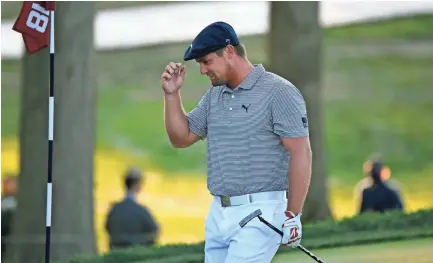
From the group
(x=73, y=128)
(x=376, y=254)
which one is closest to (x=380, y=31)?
(x=73, y=128)

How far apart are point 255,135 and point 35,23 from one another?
244 cm

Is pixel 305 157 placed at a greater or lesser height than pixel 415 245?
greater

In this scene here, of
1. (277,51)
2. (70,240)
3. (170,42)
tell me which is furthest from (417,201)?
(70,240)

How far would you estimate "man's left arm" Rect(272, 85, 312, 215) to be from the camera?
6648 mm

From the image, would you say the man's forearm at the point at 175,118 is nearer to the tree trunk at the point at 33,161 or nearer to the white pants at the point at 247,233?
the white pants at the point at 247,233

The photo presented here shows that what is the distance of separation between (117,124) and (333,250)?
69.5ft

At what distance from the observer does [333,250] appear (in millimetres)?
10492

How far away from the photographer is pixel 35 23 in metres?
8.63

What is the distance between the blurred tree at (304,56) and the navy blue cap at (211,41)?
31.3 feet

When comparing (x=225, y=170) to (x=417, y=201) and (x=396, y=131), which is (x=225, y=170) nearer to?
(x=417, y=201)

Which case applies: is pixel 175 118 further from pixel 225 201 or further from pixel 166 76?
pixel 225 201

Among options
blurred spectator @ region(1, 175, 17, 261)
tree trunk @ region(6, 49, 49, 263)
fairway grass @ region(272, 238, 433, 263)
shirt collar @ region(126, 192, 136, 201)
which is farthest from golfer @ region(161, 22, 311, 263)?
blurred spectator @ region(1, 175, 17, 261)

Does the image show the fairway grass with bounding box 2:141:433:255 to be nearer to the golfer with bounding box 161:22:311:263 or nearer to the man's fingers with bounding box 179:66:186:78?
the man's fingers with bounding box 179:66:186:78

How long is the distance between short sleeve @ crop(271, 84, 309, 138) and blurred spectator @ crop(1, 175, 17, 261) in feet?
24.7
